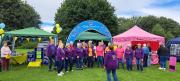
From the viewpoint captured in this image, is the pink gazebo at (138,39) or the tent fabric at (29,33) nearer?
the tent fabric at (29,33)

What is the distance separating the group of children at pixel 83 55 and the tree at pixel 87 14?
2270 cm

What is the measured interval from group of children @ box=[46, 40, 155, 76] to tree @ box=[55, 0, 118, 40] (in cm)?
2270

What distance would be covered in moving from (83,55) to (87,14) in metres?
25.3

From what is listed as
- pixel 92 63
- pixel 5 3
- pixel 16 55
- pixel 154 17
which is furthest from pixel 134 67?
pixel 154 17

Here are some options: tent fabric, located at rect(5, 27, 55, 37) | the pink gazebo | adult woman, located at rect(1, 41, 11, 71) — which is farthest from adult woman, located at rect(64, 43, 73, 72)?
the pink gazebo

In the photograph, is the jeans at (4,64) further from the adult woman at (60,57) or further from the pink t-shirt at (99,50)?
the pink t-shirt at (99,50)

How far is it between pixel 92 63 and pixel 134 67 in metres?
2.57

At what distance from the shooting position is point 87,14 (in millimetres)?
45969

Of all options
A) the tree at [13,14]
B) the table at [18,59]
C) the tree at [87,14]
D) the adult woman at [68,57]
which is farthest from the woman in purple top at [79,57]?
the tree at [13,14]

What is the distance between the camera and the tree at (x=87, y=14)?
4562 cm

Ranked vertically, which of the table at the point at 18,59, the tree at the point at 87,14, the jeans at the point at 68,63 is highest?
the tree at the point at 87,14

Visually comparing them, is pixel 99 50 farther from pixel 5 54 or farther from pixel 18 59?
pixel 18 59

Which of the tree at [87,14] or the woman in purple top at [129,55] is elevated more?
the tree at [87,14]

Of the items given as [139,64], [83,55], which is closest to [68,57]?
[83,55]
